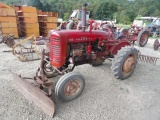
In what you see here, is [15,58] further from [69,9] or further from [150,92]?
[69,9]

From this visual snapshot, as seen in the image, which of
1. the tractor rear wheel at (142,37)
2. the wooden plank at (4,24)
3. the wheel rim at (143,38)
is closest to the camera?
the tractor rear wheel at (142,37)

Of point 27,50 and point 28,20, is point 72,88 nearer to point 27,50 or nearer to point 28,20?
point 27,50

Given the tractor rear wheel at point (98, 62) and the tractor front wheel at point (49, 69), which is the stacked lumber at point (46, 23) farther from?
the tractor front wheel at point (49, 69)

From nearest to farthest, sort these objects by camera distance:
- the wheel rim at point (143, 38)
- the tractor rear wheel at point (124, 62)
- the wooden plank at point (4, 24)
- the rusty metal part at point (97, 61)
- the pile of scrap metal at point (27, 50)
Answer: the tractor rear wheel at point (124, 62) → the rusty metal part at point (97, 61) → the pile of scrap metal at point (27, 50) → the wheel rim at point (143, 38) → the wooden plank at point (4, 24)

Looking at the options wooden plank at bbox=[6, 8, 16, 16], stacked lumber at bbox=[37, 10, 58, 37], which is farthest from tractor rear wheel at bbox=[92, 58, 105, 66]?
stacked lumber at bbox=[37, 10, 58, 37]

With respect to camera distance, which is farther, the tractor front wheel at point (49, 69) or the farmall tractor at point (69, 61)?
the tractor front wheel at point (49, 69)

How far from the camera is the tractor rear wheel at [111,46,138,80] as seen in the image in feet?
11.7

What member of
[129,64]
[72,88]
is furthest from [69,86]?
[129,64]

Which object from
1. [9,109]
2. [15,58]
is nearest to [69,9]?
[15,58]

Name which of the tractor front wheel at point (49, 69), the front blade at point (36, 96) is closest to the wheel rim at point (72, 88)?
the front blade at point (36, 96)

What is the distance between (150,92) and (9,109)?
305 centimetres

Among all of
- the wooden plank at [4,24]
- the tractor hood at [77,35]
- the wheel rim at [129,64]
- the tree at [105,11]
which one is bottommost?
the wheel rim at [129,64]

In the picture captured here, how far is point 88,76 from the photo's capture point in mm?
4262

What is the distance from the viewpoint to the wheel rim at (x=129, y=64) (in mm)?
3732
